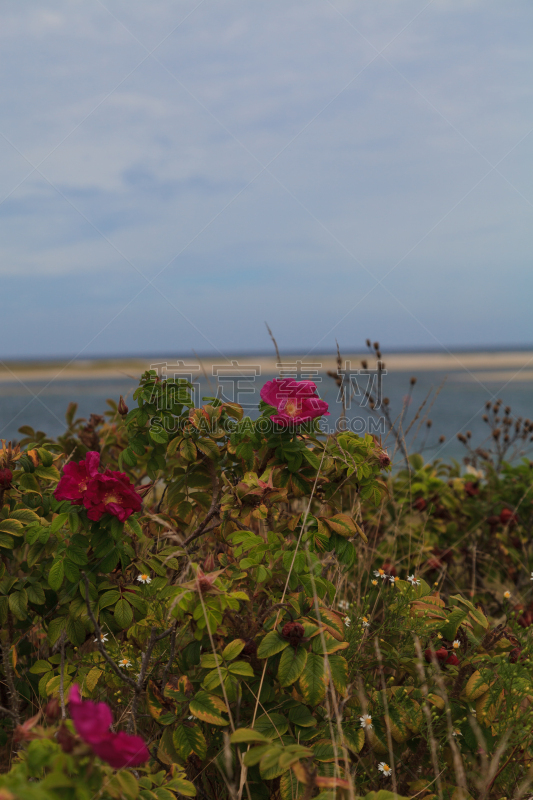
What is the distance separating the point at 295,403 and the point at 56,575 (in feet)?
2.74

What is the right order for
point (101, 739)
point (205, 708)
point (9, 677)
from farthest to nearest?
point (9, 677)
point (205, 708)
point (101, 739)

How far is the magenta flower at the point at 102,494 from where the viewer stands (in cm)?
139

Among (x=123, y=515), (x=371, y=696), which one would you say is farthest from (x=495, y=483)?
(x=123, y=515)

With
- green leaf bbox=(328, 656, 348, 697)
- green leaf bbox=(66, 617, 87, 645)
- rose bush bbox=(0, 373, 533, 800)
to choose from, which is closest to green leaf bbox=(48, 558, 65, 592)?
rose bush bbox=(0, 373, 533, 800)

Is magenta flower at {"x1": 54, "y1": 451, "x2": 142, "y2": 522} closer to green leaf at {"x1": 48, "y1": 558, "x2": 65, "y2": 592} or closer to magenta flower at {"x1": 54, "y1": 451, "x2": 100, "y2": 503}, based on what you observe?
magenta flower at {"x1": 54, "y1": 451, "x2": 100, "y2": 503}

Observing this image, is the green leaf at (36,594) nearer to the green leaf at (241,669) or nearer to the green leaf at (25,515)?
the green leaf at (25,515)

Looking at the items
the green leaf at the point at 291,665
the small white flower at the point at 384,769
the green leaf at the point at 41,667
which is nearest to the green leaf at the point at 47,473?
the green leaf at the point at 41,667

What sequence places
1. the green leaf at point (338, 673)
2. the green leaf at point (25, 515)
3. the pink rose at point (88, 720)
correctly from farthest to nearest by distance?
the green leaf at point (25, 515)
the green leaf at point (338, 673)
the pink rose at point (88, 720)

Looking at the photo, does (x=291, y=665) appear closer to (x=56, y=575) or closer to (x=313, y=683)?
(x=313, y=683)

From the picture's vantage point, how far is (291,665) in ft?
4.10

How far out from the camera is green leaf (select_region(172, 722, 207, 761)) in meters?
1.22

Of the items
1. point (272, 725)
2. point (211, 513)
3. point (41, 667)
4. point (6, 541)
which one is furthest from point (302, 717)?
point (6, 541)

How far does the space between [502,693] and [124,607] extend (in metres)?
1.10

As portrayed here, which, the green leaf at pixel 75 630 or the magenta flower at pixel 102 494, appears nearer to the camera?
the magenta flower at pixel 102 494
